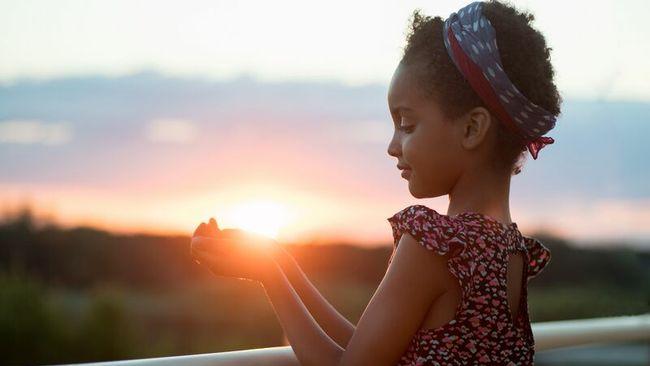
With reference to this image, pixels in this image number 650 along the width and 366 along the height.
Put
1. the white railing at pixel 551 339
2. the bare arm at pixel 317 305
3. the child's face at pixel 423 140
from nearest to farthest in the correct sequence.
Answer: the white railing at pixel 551 339 → the child's face at pixel 423 140 → the bare arm at pixel 317 305

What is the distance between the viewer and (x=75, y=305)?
11797 millimetres

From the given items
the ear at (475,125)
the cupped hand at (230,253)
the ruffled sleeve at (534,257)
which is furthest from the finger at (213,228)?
the ruffled sleeve at (534,257)

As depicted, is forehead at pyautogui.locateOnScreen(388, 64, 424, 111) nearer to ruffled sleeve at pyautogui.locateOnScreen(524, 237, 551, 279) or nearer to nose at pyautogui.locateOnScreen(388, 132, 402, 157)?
nose at pyautogui.locateOnScreen(388, 132, 402, 157)

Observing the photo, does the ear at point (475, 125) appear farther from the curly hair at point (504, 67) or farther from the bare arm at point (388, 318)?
the bare arm at point (388, 318)

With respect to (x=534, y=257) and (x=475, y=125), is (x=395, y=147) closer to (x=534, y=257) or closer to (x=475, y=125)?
(x=475, y=125)

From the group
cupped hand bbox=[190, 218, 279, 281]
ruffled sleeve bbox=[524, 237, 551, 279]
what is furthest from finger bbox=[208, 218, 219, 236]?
ruffled sleeve bbox=[524, 237, 551, 279]

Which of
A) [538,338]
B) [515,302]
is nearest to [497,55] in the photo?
[515,302]

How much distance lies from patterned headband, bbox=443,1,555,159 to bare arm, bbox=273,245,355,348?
0.35 m

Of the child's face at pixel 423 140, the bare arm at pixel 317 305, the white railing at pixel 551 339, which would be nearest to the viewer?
the white railing at pixel 551 339

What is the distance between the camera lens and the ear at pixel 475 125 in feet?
3.84

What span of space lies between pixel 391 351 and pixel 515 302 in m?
0.22

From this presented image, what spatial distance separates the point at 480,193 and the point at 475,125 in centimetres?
9

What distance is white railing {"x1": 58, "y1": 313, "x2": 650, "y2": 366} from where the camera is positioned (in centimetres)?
106

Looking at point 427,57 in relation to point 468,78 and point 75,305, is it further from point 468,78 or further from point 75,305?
point 75,305
